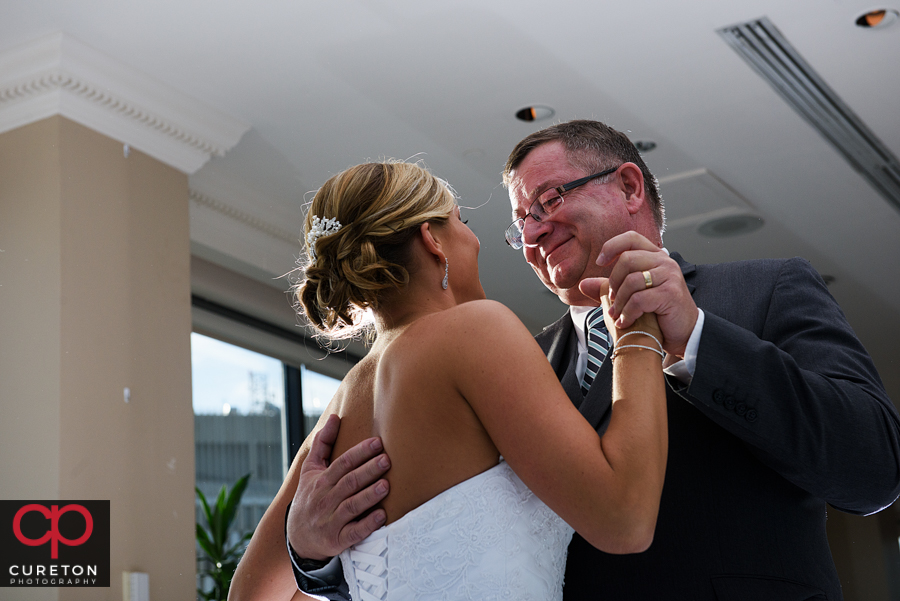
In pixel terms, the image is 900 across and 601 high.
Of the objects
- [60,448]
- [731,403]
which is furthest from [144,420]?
[731,403]

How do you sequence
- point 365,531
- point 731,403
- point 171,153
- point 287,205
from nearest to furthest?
point 731,403 < point 365,531 < point 171,153 < point 287,205

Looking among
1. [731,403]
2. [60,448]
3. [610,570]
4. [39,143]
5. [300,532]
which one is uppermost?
[39,143]

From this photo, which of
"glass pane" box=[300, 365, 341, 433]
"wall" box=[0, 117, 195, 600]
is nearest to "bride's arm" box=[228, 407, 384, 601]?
"wall" box=[0, 117, 195, 600]

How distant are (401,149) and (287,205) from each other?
101cm

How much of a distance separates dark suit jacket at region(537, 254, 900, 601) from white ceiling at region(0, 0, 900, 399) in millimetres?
2633

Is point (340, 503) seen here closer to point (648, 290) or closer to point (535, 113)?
point (648, 290)

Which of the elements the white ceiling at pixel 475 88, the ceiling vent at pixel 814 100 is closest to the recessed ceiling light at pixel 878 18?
the white ceiling at pixel 475 88

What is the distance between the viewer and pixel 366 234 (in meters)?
1.57

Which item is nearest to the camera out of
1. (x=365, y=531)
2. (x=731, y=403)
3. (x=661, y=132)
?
(x=731, y=403)

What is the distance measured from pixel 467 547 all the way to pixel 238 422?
213 inches

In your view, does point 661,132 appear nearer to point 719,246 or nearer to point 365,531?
point 719,246

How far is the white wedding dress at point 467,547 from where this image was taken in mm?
1404

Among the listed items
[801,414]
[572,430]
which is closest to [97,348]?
[572,430]

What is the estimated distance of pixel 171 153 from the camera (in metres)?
4.54
